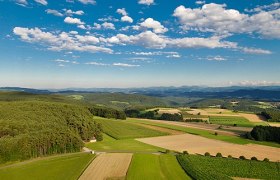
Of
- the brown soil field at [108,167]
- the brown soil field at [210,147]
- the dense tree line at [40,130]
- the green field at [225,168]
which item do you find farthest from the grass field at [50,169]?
the brown soil field at [210,147]

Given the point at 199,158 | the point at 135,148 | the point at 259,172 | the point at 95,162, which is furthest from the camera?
the point at 135,148

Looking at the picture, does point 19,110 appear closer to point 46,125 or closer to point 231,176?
point 46,125

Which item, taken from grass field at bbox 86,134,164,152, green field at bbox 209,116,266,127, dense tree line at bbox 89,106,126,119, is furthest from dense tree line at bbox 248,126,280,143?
dense tree line at bbox 89,106,126,119

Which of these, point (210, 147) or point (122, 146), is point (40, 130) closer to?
point (122, 146)

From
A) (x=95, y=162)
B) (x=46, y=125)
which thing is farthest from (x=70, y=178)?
(x=46, y=125)

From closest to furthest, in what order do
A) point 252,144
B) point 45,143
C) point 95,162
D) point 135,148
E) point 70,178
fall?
point 70,178, point 95,162, point 45,143, point 135,148, point 252,144

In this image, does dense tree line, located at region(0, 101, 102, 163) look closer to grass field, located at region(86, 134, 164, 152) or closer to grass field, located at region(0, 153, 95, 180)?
grass field, located at region(86, 134, 164, 152)
